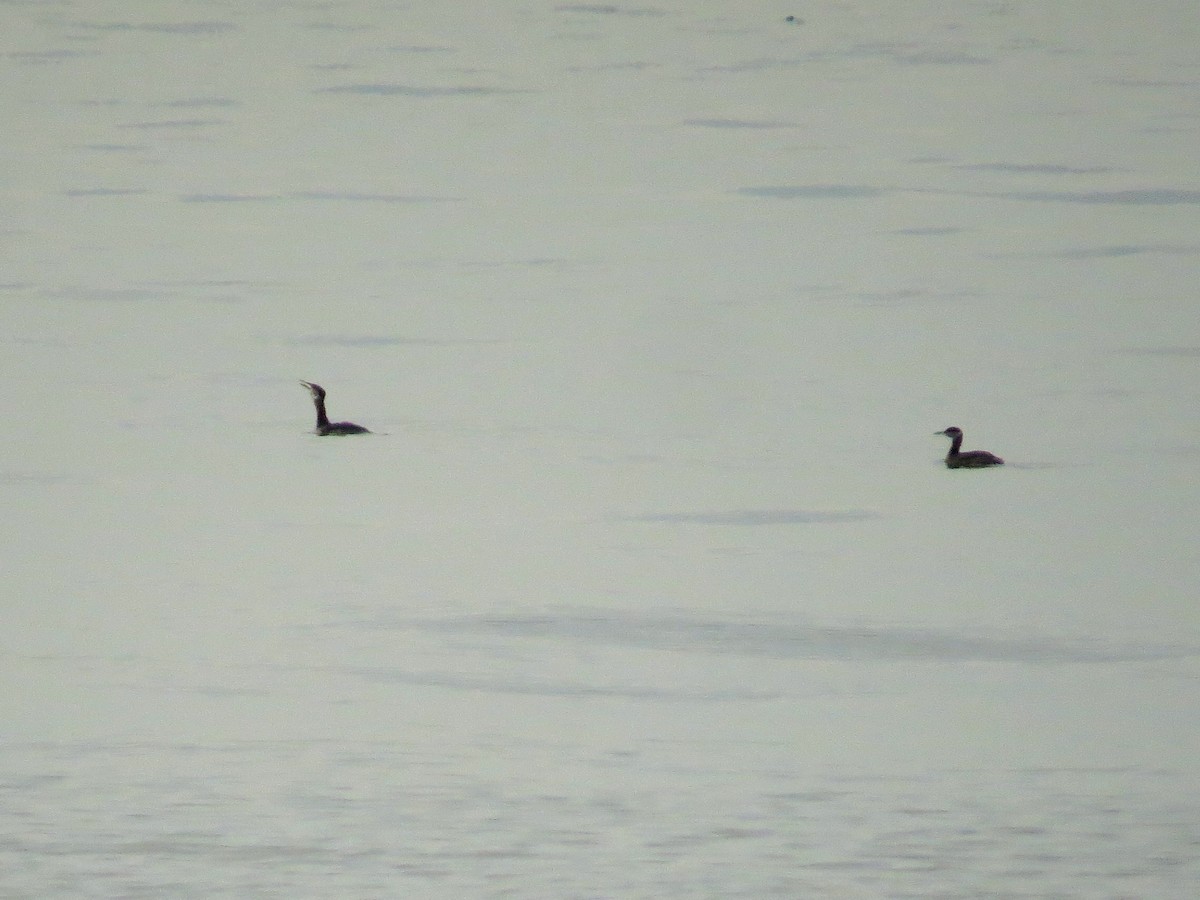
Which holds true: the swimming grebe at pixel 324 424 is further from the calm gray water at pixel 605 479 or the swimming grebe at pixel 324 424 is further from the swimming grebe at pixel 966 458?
the swimming grebe at pixel 966 458

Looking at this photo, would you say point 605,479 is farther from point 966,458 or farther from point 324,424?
point 324,424

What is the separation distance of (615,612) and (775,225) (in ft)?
24.1

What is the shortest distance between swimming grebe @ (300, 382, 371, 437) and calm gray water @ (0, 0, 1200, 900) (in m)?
0.14

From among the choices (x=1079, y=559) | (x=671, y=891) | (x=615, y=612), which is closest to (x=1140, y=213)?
(x=1079, y=559)

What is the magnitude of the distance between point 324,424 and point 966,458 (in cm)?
313

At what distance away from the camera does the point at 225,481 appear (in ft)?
29.0

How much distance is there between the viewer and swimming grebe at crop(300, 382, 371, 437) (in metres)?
9.95

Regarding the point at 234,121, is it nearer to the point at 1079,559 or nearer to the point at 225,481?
the point at 225,481

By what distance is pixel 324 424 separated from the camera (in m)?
10.1

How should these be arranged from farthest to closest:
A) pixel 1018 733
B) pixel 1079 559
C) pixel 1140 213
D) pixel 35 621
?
pixel 1140 213
pixel 1079 559
pixel 35 621
pixel 1018 733

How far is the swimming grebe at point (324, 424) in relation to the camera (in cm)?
995

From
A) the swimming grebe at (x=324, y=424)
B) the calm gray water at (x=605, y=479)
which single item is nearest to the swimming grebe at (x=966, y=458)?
the calm gray water at (x=605, y=479)

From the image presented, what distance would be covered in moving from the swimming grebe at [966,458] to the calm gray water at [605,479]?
3.9 inches

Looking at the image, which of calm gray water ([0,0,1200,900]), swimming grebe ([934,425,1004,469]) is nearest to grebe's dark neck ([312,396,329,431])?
calm gray water ([0,0,1200,900])
